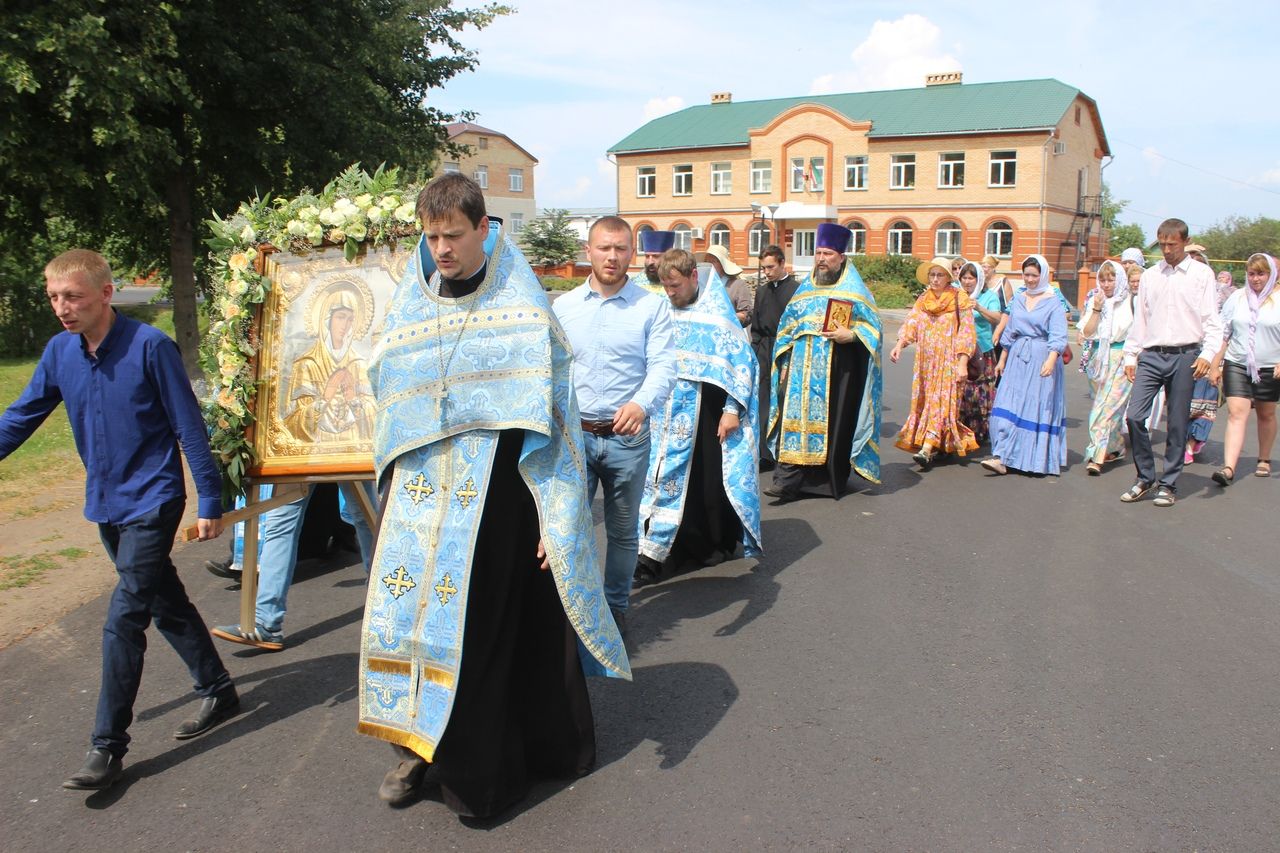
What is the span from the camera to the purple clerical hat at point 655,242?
22.4 feet

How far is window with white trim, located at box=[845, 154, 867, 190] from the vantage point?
2066 inches

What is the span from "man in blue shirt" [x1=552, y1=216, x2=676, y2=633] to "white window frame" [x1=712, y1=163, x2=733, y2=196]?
53.3m

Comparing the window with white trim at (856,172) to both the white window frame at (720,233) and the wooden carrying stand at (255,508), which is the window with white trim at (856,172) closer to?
the white window frame at (720,233)

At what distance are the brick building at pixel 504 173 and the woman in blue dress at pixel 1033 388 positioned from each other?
71.4 metres

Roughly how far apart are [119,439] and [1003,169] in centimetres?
4995

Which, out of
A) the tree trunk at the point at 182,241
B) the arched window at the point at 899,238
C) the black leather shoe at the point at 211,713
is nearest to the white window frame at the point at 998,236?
the arched window at the point at 899,238

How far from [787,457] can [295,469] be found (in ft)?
16.0

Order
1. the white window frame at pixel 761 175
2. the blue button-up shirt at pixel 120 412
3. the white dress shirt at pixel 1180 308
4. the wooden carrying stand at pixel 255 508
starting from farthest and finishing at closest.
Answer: the white window frame at pixel 761 175 < the white dress shirt at pixel 1180 308 < the wooden carrying stand at pixel 255 508 < the blue button-up shirt at pixel 120 412

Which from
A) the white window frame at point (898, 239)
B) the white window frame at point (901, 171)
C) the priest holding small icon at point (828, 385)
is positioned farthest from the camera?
the white window frame at point (898, 239)

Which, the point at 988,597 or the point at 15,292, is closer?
the point at 988,597

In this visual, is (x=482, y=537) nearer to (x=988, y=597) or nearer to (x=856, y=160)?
(x=988, y=597)

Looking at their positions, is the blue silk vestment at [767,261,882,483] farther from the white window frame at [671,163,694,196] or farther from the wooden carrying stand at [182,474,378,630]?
the white window frame at [671,163,694,196]

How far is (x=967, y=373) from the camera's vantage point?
10.4 meters

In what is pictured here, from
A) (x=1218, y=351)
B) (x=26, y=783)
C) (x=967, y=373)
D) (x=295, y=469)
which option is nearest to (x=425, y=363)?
(x=295, y=469)
